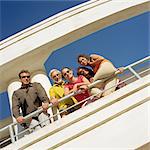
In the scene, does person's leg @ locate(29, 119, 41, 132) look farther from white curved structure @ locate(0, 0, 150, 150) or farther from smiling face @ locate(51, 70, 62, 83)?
smiling face @ locate(51, 70, 62, 83)

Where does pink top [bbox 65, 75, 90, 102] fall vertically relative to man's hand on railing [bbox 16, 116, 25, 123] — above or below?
above

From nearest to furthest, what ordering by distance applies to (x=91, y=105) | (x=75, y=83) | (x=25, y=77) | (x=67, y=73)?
(x=91, y=105) < (x=25, y=77) < (x=75, y=83) < (x=67, y=73)

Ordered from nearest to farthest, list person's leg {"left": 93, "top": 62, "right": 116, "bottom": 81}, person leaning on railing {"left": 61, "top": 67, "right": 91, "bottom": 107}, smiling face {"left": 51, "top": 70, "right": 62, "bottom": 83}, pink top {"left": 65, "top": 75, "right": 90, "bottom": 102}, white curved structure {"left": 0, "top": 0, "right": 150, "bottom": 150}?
white curved structure {"left": 0, "top": 0, "right": 150, "bottom": 150} < person's leg {"left": 93, "top": 62, "right": 116, "bottom": 81} < person leaning on railing {"left": 61, "top": 67, "right": 91, "bottom": 107} < pink top {"left": 65, "top": 75, "right": 90, "bottom": 102} < smiling face {"left": 51, "top": 70, "right": 62, "bottom": 83}

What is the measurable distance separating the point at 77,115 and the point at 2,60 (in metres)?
3.71

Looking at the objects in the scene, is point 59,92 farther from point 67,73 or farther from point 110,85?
point 110,85

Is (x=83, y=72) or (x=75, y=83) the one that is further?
(x=83, y=72)

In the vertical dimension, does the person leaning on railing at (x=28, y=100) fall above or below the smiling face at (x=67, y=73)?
below

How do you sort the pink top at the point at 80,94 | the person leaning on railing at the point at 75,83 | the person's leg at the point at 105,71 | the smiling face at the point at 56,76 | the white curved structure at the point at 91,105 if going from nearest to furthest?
the white curved structure at the point at 91,105 → the person's leg at the point at 105,71 → the person leaning on railing at the point at 75,83 → the pink top at the point at 80,94 → the smiling face at the point at 56,76

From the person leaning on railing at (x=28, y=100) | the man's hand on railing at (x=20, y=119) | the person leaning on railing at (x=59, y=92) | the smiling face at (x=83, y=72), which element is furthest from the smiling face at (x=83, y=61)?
the man's hand on railing at (x=20, y=119)

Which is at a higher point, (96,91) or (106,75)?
(106,75)

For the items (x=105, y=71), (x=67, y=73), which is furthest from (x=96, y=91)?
(x=67, y=73)

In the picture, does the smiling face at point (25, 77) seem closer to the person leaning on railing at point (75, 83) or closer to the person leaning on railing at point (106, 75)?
the person leaning on railing at point (75, 83)

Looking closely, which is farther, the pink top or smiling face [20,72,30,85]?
the pink top

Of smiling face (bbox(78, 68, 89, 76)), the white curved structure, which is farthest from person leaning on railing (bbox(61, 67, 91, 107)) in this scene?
the white curved structure
